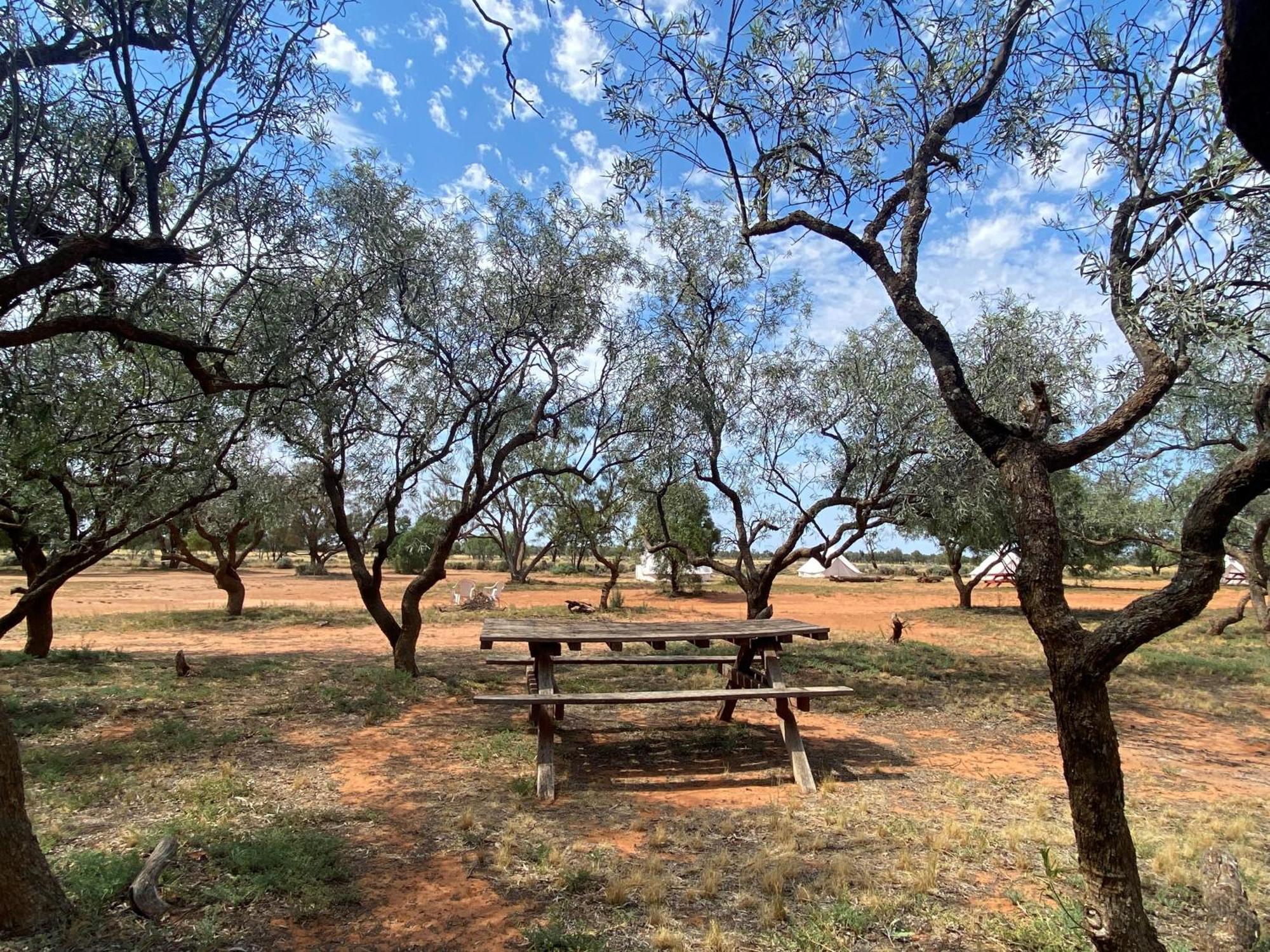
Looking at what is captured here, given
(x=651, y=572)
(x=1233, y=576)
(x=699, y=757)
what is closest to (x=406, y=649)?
(x=699, y=757)

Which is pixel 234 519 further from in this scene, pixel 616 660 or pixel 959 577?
pixel 959 577

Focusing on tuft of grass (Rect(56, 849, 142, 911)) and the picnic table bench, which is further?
the picnic table bench

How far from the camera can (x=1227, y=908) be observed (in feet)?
10.6

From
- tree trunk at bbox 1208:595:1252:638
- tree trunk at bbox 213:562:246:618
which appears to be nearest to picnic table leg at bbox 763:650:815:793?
tree trunk at bbox 1208:595:1252:638

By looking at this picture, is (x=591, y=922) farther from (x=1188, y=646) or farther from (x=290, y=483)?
(x=1188, y=646)

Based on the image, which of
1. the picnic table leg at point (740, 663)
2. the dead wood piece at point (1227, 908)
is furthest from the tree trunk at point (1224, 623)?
the dead wood piece at point (1227, 908)

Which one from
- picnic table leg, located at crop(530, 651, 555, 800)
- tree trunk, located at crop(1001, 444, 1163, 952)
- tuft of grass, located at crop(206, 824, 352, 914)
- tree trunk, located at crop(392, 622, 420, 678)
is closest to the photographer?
tree trunk, located at crop(1001, 444, 1163, 952)

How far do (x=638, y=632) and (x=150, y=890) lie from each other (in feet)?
14.6

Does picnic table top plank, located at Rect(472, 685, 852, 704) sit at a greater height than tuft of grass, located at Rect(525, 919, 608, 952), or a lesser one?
greater

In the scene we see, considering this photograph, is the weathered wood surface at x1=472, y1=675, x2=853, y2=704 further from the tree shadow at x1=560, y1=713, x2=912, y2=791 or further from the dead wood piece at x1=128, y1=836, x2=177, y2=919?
the dead wood piece at x1=128, y1=836, x2=177, y2=919

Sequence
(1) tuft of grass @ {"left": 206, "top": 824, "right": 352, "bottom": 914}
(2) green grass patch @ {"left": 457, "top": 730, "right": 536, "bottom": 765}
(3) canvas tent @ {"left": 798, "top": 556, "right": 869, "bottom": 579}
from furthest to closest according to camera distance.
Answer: (3) canvas tent @ {"left": 798, "top": 556, "right": 869, "bottom": 579}, (2) green grass patch @ {"left": 457, "top": 730, "right": 536, "bottom": 765}, (1) tuft of grass @ {"left": 206, "top": 824, "right": 352, "bottom": 914}

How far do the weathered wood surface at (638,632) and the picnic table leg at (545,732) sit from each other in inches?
9.6

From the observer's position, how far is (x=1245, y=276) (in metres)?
3.74

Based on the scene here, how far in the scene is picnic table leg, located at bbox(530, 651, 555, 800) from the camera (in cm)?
563
